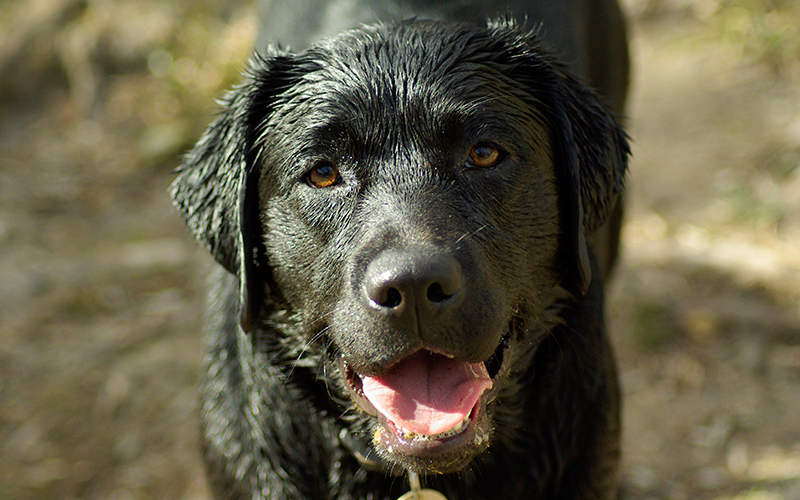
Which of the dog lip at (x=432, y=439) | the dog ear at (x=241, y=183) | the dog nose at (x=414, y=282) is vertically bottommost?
the dog lip at (x=432, y=439)

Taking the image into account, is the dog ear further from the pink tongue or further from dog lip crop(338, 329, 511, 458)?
the pink tongue

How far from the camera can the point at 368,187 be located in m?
2.21

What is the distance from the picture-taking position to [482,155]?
225cm

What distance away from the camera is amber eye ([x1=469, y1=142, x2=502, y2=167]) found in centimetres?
224

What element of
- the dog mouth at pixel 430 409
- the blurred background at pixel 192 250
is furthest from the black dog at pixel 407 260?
the blurred background at pixel 192 250

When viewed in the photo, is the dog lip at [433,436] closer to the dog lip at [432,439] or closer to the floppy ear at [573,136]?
the dog lip at [432,439]

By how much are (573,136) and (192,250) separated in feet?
11.8

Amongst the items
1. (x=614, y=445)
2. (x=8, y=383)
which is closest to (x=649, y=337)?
(x=614, y=445)

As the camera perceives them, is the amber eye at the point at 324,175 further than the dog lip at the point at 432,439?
Yes

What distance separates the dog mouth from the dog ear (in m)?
0.57

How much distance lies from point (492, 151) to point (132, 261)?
12.0 ft

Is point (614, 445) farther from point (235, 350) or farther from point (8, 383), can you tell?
point (8, 383)

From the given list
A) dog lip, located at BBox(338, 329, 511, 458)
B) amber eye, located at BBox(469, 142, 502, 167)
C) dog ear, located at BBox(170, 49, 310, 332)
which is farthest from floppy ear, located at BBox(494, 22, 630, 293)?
dog ear, located at BBox(170, 49, 310, 332)

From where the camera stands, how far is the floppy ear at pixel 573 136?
8.00ft
